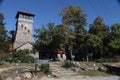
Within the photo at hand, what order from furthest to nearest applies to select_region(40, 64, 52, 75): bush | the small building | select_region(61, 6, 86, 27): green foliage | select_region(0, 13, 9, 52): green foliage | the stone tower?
the stone tower, the small building, select_region(0, 13, 9, 52): green foliage, select_region(61, 6, 86, 27): green foliage, select_region(40, 64, 52, 75): bush

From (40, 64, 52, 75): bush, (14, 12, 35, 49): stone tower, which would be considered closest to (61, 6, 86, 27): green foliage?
(40, 64, 52, 75): bush

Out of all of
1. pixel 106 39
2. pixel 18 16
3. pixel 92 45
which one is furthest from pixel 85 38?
pixel 18 16

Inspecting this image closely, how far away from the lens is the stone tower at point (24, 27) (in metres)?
60.6

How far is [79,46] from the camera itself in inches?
1843

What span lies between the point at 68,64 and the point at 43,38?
2120 cm

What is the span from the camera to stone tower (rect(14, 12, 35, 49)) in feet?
199

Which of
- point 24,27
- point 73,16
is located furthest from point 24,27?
point 73,16

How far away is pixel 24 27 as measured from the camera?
6172 cm

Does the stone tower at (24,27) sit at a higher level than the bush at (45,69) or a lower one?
higher

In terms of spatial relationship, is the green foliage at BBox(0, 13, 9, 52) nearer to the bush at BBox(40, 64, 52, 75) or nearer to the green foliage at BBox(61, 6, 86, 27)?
the green foliage at BBox(61, 6, 86, 27)

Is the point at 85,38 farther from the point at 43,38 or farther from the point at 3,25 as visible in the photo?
the point at 3,25

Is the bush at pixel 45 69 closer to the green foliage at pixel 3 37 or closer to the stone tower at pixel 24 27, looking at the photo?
the green foliage at pixel 3 37

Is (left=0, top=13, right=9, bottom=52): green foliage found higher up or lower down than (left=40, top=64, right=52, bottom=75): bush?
higher up

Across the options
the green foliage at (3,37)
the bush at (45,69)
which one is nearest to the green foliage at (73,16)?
the green foliage at (3,37)
